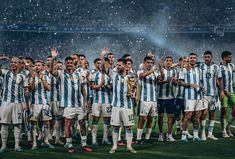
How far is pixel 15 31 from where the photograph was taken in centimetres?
3312

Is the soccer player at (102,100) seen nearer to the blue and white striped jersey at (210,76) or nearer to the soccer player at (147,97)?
the soccer player at (147,97)

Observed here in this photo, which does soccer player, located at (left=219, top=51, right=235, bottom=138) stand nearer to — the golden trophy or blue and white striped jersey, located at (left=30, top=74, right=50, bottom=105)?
the golden trophy

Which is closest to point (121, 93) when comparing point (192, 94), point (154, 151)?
point (154, 151)

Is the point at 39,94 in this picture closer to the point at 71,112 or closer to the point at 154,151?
the point at 71,112

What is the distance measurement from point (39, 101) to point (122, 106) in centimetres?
188

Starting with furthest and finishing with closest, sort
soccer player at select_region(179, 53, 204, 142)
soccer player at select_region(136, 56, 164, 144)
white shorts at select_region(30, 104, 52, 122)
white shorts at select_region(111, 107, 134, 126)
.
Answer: soccer player at select_region(179, 53, 204, 142)
soccer player at select_region(136, 56, 164, 144)
white shorts at select_region(30, 104, 52, 122)
white shorts at select_region(111, 107, 134, 126)

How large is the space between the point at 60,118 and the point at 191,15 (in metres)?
28.5

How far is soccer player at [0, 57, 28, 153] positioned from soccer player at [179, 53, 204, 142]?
11.6ft

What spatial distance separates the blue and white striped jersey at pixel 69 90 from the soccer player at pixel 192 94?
2432 mm

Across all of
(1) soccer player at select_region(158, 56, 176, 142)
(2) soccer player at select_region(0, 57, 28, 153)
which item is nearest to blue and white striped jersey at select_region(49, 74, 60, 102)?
(2) soccer player at select_region(0, 57, 28, 153)

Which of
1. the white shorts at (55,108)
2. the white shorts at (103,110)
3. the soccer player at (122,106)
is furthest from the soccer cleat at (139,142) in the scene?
the white shorts at (55,108)

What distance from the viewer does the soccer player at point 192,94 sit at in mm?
9242

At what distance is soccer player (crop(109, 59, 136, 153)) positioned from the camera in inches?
312

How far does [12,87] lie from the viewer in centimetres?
832
